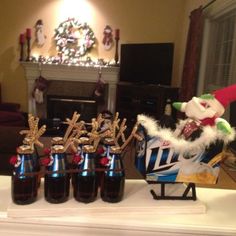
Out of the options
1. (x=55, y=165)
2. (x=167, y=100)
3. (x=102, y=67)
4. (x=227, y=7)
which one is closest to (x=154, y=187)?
(x=55, y=165)

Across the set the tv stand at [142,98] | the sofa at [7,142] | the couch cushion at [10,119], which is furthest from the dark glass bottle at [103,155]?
the tv stand at [142,98]

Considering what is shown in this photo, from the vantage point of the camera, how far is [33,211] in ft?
2.75

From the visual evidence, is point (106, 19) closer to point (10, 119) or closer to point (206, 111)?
point (10, 119)

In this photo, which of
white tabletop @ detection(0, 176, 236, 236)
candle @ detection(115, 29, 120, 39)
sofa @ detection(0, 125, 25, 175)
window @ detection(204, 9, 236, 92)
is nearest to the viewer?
white tabletop @ detection(0, 176, 236, 236)

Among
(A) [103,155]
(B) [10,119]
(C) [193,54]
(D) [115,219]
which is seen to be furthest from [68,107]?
(D) [115,219]

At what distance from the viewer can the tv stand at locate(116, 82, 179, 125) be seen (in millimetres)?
4504

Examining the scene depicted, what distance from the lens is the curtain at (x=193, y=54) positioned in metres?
3.90

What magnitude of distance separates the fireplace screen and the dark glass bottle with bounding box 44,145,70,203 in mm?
4291

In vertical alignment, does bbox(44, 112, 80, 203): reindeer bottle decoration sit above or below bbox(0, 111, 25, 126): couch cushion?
above

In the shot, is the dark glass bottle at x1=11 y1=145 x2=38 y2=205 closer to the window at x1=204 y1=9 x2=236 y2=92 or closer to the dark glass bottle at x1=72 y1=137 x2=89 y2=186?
the dark glass bottle at x1=72 y1=137 x2=89 y2=186

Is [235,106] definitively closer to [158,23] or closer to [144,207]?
[144,207]

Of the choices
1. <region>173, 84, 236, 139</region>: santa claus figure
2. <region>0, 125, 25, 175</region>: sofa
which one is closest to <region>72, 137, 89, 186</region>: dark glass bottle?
<region>173, 84, 236, 139</region>: santa claus figure

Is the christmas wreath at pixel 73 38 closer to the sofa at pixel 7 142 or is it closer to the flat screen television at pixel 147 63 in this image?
the flat screen television at pixel 147 63

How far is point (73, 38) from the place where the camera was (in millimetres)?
5066
